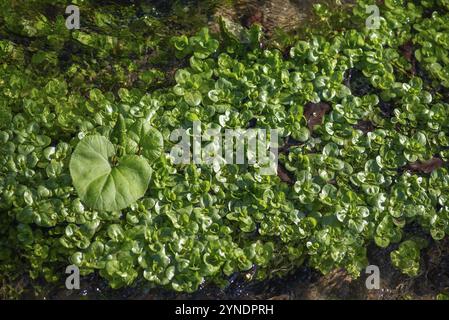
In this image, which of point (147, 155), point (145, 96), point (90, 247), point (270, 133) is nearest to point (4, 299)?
point (90, 247)

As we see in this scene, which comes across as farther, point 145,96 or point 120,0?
point 120,0

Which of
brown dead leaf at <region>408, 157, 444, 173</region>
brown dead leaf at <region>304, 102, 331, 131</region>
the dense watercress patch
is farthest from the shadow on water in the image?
brown dead leaf at <region>304, 102, 331, 131</region>

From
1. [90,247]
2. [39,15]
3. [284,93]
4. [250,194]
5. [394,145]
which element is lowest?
[90,247]

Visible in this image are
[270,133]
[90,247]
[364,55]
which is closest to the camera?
[90,247]

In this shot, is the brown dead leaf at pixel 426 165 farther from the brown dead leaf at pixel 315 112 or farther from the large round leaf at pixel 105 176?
the large round leaf at pixel 105 176

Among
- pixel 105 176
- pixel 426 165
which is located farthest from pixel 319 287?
pixel 105 176

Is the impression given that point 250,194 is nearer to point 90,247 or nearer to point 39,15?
point 90,247

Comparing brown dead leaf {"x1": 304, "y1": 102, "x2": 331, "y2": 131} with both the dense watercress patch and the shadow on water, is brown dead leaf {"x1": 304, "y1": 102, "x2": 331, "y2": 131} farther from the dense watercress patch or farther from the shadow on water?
the shadow on water
